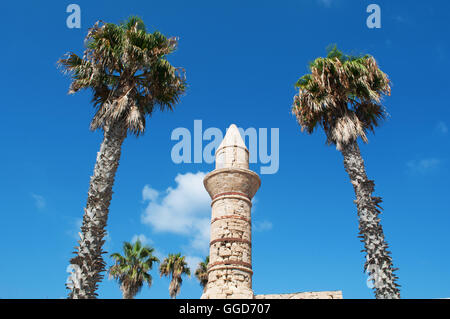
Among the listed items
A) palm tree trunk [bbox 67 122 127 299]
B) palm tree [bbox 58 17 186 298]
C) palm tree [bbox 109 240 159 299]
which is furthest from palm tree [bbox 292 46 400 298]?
palm tree [bbox 109 240 159 299]

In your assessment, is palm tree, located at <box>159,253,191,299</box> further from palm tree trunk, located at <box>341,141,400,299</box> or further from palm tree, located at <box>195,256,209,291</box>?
palm tree trunk, located at <box>341,141,400,299</box>

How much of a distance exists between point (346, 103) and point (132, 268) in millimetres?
16984

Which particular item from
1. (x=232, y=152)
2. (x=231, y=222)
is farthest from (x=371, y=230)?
(x=232, y=152)

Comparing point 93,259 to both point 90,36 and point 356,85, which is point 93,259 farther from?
point 356,85

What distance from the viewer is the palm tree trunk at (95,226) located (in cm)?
922

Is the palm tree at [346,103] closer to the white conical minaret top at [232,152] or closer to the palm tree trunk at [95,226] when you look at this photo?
the white conical minaret top at [232,152]

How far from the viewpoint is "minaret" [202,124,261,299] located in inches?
453

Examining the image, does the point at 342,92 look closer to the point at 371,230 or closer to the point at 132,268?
the point at 371,230

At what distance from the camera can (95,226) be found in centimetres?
980
